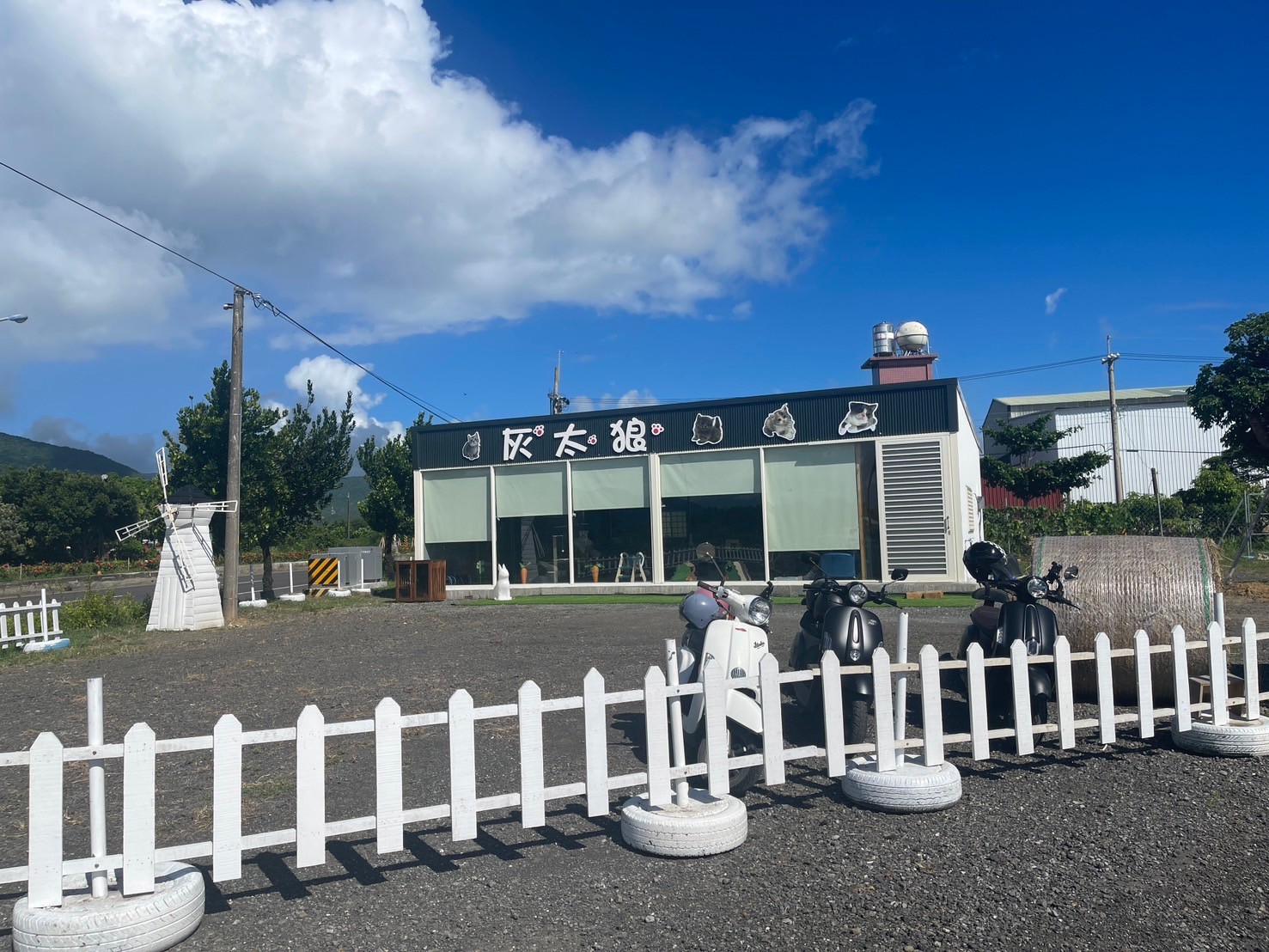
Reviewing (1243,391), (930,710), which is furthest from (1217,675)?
(1243,391)

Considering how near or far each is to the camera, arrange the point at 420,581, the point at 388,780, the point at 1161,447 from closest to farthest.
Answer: the point at 388,780 → the point at 420,581 → the point at 1161,447

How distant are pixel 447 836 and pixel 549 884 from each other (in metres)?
0.92

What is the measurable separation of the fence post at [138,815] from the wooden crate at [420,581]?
17273mm

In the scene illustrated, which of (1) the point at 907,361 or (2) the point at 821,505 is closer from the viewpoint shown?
(2) the point at 821,505

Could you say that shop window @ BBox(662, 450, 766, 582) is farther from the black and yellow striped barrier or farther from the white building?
the white building

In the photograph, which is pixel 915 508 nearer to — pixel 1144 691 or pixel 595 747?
pixel 1144 691

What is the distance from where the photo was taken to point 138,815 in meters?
3.57

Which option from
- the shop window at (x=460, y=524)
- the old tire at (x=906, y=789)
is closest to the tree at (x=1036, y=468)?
the shop window at (x=460, y=524)

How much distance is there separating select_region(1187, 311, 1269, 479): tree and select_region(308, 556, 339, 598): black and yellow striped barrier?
2304 centimetres

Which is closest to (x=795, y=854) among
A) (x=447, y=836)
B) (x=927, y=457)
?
(x=447, y=836)

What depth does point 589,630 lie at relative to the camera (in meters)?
13.3

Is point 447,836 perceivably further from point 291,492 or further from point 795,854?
point 291,492

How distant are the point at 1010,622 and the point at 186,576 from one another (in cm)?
1490

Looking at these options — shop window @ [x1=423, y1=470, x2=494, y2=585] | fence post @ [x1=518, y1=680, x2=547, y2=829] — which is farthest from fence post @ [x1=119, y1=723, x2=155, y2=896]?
shop window @ [x1=423, y1=470, x2=494, y2=585]
